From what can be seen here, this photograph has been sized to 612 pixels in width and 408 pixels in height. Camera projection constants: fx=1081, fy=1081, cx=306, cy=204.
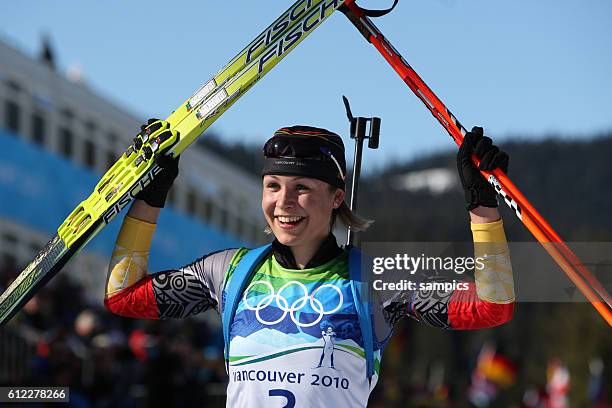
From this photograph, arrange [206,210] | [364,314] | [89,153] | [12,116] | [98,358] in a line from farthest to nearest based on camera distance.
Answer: [206,210]
[89,153]
[12,116]
[98,358]
[364,314]

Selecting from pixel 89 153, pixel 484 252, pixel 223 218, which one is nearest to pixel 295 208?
pixel 484 252

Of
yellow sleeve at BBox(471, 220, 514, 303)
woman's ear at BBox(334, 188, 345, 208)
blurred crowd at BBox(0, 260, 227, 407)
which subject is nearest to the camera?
yellow sleeve at BBox(471, 220, 514, 303)

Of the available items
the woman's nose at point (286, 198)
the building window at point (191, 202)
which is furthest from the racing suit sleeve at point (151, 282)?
the building window at point (191, 202)

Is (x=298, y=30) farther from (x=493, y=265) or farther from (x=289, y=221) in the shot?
(x=493, y=265)

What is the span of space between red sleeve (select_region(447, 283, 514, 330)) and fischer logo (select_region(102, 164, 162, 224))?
1305 mm

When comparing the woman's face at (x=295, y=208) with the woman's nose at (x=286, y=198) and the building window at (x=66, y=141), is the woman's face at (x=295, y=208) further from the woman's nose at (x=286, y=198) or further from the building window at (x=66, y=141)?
the building window at (x=66, y=141)

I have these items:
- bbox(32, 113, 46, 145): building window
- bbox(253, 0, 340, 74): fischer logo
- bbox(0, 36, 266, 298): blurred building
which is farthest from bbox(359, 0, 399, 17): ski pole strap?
bbox(32, 113, 46, 145): building window

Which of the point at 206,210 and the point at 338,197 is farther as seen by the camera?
the point at 206,210

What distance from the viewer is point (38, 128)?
19.1 m

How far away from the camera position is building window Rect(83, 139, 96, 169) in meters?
21.2

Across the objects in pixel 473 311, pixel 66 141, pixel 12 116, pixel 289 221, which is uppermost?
pixel 66 141

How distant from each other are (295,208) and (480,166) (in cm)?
71

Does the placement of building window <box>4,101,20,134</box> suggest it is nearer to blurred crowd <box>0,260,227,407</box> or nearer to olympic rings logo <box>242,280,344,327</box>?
blurred crowd <box>0,260,227,407</box>

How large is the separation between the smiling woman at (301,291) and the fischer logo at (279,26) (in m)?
0.35
